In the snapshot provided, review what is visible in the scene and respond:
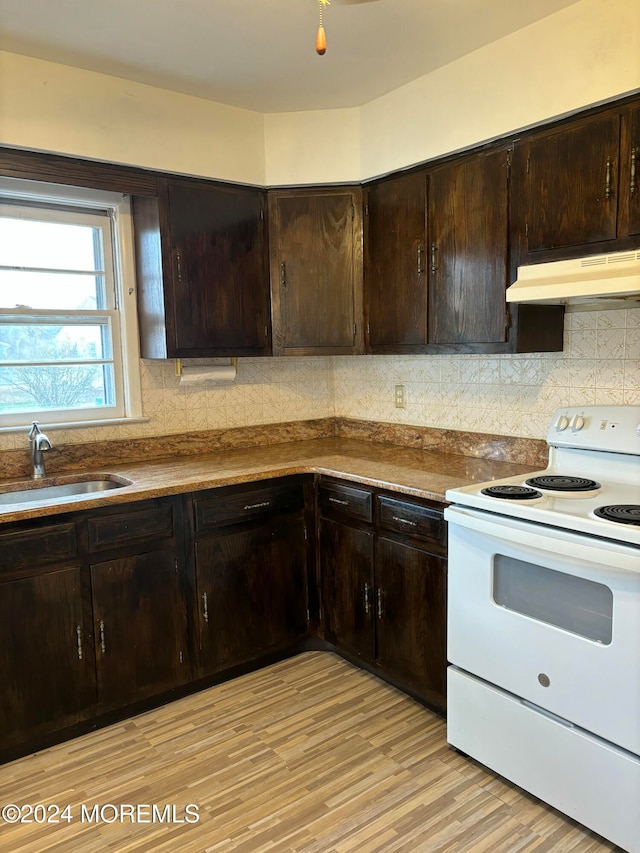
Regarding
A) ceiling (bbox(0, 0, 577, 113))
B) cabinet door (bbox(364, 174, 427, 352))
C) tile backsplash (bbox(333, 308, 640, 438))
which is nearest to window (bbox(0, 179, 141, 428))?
ceiling (bbox(0, 0, 577, 113))

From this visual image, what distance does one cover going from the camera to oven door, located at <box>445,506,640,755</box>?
1.61m

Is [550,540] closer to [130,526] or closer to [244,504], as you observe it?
[244,504]

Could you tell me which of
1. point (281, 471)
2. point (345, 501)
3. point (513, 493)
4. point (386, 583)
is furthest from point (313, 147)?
point (386, 583)

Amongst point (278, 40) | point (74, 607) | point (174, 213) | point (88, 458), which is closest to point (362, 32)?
point (278, 40)

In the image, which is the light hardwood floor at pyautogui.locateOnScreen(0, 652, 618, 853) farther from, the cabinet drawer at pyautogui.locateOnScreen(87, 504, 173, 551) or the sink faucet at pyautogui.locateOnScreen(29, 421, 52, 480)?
the sink faucet at pyautogui.locateOnScreen(29, 421, 52, 480)

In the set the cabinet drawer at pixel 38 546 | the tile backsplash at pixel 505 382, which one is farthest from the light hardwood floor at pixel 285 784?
the tile backsplash at pixel 505 382

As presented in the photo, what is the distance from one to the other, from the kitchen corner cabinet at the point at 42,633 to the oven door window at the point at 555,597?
1.46 m

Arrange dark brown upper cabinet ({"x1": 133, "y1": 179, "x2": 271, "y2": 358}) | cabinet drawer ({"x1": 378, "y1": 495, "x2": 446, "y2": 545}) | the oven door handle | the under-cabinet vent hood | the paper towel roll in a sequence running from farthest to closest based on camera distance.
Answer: the paper towel roll
dark brown upper cabinet ({"x1": 133, "y1": 179, "x2": 271, "y2": 358})
cabinet drawer ({"x1": 378, "y1": 495, "x2": 446, "y2": 545})
the under-cabinet vent hood
the oven door handle

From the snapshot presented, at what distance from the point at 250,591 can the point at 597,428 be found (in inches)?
60.4

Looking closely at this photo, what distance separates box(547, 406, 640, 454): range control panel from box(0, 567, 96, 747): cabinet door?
6.05 feet

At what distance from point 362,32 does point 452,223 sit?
758mm

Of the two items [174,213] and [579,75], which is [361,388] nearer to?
[174,213]

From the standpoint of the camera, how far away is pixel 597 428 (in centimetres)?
221

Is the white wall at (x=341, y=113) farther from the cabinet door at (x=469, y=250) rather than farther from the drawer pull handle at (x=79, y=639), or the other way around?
the drawer pull handle at (x=79, y=639)
